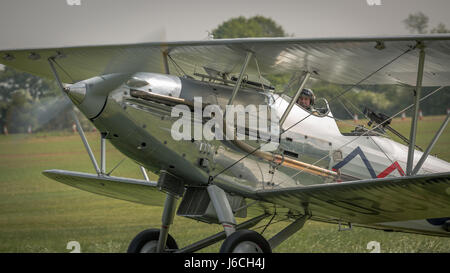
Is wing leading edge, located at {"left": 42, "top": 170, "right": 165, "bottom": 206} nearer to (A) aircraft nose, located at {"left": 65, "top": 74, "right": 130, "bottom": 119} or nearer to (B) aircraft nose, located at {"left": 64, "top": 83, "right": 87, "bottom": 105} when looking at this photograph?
(A) aircraft nose, located at {"left": 65, "top": 74, "right": 130, "bottom": 119}

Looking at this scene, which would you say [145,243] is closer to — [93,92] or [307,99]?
[93,92]

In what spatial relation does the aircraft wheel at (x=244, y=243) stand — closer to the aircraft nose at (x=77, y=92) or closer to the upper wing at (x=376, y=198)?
the upper wing at (x=376, y=198)

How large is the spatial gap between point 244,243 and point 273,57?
7.19ft

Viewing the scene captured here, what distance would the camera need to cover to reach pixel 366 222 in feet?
27.5

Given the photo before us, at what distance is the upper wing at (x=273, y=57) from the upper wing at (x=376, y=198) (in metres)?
1.40

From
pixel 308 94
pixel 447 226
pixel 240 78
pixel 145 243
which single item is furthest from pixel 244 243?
pixel 447 226

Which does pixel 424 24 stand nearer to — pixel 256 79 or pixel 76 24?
pixel 76 24

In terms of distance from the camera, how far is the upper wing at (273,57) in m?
6.61

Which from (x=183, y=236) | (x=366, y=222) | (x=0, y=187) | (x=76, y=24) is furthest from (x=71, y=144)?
(x=366, y=222)

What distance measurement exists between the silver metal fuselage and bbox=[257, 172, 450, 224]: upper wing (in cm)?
37

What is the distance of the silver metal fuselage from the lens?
21.5 feet

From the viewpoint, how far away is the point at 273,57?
24.0 ft

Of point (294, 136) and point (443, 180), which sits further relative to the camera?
point (294, 136)

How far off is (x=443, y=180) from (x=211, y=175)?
8.21 feet
